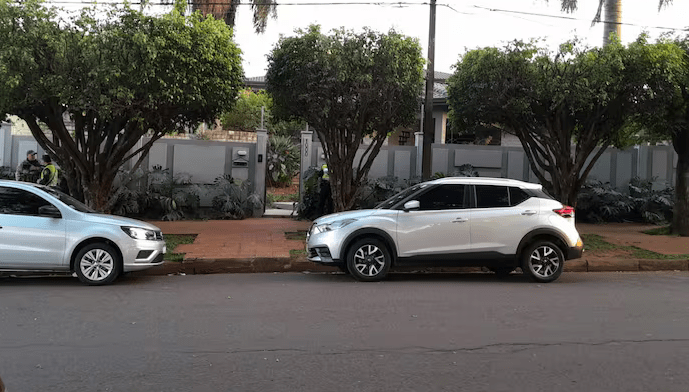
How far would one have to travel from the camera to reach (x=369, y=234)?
936 cm

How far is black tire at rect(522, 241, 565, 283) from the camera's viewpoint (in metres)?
9.50

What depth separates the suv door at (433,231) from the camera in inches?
369

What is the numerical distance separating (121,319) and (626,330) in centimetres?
520

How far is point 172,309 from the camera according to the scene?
7.34m

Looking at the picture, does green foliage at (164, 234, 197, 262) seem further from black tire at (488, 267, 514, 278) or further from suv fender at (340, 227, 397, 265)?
black tire at (488, 267, 514, 278)

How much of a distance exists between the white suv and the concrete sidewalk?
1.70 meters

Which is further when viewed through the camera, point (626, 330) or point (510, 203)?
point (510, 203)

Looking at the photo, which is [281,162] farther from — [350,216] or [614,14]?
[350,216]

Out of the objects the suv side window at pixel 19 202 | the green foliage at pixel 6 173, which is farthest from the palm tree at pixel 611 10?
the green foliage at pixel 6 173

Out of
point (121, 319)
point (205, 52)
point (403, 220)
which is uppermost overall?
point (205, 52)

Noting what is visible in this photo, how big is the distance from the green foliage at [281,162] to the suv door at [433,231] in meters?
17.5

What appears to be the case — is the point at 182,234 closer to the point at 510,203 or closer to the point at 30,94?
the point at 30,94

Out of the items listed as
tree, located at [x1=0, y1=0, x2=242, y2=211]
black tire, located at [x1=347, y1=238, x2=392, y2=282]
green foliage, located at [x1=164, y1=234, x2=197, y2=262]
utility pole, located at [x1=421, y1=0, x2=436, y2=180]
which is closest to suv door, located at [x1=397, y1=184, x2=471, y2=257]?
black tire, located at [x1=347, y1=238, x2=392, y2=282]

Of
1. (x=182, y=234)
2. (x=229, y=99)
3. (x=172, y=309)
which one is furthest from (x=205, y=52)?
(x=172, y=309)
